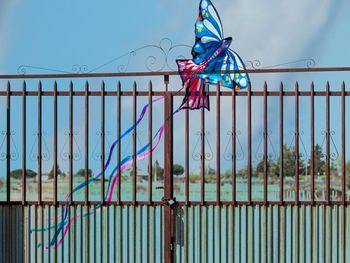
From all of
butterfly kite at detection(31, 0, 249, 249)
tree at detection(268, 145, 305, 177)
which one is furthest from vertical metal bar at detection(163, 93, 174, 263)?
tree at detection(268, 145, 305, 177)

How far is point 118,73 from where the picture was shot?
10.1m

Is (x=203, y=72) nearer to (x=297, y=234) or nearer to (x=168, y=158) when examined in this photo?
(x=168, y=158)

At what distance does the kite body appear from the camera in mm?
10070

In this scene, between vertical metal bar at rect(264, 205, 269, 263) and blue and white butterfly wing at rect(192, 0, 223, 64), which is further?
blue and white butterfly wing at rect(192, 0, 223, 64)

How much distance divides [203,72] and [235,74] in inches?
14.6

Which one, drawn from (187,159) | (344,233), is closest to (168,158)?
(187,159)

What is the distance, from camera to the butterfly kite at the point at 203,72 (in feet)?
33.1

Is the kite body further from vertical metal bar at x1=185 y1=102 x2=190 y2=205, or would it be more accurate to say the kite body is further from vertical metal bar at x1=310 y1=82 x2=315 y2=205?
vertical metal bar at x1=310 y1=82 x2=315 y2=205

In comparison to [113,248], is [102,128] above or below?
Answer: above

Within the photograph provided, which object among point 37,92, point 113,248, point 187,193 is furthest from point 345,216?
point 37,92

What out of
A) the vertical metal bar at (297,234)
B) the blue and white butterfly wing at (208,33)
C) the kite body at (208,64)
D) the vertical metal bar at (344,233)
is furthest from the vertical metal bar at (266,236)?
the blue and white butterfly wing at (208,33)

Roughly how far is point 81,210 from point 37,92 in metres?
1.48

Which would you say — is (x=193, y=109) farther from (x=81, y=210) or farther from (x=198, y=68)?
(x=81, y=210)

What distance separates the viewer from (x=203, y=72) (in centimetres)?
1015
